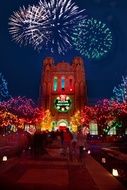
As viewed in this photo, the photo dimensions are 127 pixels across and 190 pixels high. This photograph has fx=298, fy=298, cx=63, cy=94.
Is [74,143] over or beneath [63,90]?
beneath

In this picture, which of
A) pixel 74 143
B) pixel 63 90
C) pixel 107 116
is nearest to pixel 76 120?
pixel 63 90

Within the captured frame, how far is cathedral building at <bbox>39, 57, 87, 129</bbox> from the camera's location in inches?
3152

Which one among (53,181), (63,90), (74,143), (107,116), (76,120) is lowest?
(53,181)

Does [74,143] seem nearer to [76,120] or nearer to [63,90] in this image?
[76,120]

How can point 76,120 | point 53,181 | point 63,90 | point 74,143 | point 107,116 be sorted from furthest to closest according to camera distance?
point 63,90 < point 76,120 < point 107,116 < point 74,143 < point 53,181

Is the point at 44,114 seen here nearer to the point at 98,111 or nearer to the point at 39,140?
the point at 98,111

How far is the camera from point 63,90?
8219 cm

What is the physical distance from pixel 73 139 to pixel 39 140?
8.94 feet

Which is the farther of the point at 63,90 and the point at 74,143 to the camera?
the point at 63,90

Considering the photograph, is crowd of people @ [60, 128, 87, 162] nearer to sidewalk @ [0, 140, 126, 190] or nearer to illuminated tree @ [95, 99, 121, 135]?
sidewalk @ [0, 140, 126, 190]

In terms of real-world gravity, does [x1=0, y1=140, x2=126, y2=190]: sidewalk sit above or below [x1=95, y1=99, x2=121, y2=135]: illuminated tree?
below

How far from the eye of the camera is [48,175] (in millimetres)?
13359

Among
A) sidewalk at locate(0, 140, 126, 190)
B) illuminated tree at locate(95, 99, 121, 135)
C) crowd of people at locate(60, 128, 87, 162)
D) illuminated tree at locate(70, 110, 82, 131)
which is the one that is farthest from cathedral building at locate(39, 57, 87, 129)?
sidewalk at locate(0, 140, 126, 190)

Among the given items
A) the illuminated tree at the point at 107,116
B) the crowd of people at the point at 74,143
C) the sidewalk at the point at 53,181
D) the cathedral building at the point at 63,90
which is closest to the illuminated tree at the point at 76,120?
the cathedral building at the point at 63,90
